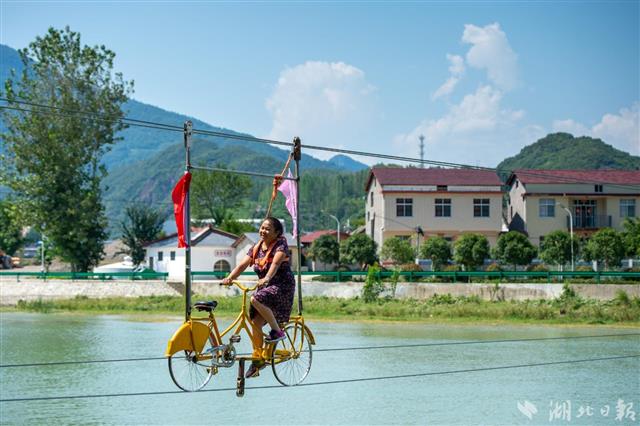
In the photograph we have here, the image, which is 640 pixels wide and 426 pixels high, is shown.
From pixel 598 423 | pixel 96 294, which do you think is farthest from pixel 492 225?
pixel 598 423

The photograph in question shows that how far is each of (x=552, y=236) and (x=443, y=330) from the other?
13.5 meters

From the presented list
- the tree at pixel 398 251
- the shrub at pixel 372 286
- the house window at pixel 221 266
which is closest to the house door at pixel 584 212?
the tree at pixel 398 251

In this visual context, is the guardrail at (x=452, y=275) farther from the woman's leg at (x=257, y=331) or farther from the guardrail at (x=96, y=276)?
the woman's leg at (x=257, y=331)

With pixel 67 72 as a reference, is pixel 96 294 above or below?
below

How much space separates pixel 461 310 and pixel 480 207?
1993 cm

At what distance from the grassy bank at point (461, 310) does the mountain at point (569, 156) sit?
120 meters

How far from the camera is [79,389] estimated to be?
106 feet

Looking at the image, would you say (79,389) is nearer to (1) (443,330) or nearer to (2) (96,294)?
(1) (443,330)

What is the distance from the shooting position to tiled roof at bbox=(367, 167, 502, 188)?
68500mm

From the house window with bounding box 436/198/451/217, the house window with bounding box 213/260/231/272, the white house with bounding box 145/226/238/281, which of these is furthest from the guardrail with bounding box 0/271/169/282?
the house window with bounding box 436/198/451/217

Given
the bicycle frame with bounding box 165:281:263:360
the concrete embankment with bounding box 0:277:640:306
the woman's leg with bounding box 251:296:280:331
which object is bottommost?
the concrete embankment with bounding box 0:277:640:306

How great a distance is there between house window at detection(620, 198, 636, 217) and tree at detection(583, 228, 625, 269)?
14.6m

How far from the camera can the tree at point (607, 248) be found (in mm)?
52969

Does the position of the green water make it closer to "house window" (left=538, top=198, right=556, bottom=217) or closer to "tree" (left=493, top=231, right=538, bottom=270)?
"tree" (left=493, top=231, right=538, bottom=270)
